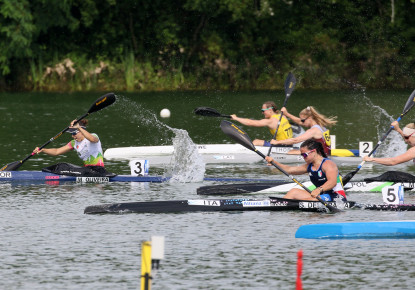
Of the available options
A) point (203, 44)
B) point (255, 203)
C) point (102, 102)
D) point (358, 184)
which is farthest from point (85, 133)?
point (203, 44)

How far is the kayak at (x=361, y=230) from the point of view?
12570mm

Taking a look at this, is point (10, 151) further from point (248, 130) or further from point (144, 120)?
point (144, 120)

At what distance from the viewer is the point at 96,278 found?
10.8 m

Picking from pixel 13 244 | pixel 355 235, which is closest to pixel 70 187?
pixel 13 244

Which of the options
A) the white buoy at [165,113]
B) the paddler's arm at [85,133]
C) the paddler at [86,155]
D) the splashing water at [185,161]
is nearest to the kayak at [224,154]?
the splashing water at [185,161]

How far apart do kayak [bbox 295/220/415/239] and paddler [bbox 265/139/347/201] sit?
1.64 metres

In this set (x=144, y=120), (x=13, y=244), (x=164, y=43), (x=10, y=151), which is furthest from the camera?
(x=164, y=43)

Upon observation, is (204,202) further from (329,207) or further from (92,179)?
(92,179)

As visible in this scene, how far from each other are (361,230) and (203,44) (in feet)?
125

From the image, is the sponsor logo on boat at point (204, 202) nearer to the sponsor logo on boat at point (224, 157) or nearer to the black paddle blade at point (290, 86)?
the black paddle blade at point (290, 86)

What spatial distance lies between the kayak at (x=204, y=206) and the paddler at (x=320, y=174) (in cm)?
20

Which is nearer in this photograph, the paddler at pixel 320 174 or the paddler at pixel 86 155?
the paddler at pixel 320 174

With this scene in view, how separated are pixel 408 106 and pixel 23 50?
3102 cm

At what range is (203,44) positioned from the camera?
49969 millimetres
